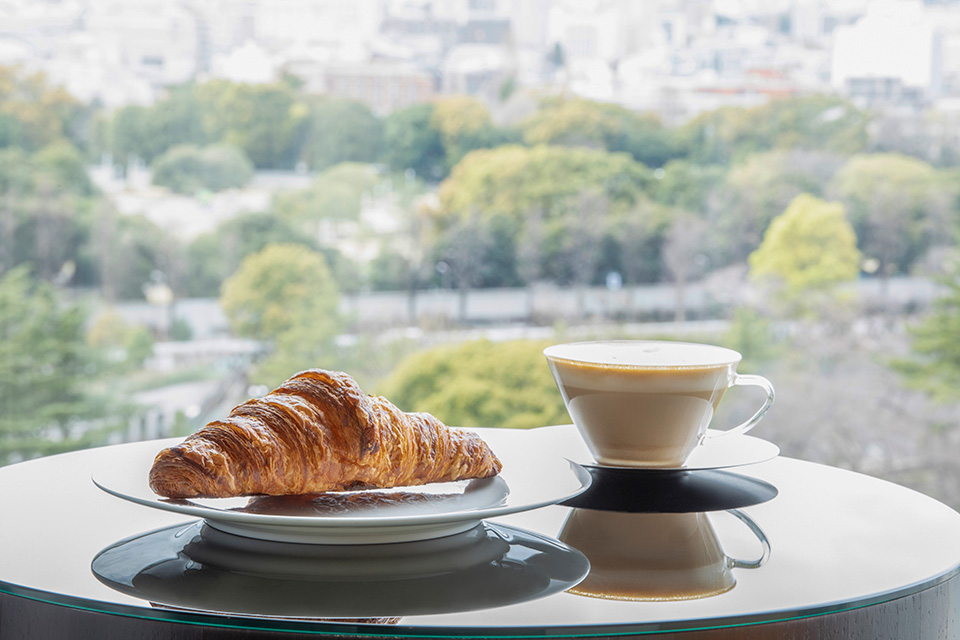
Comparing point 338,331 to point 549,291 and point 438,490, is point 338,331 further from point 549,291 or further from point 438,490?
point 438,490

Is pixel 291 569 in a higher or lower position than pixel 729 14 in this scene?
lower

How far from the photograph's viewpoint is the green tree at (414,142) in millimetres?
4547

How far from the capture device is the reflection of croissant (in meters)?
0.48

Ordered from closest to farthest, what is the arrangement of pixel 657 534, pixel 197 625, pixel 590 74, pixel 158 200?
1. pixel 197 625
2. pixel 657 534
3. pixel 158 200
4. pixel 590 74

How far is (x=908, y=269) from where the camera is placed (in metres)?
4.50

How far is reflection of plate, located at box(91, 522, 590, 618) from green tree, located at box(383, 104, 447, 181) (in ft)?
13.6

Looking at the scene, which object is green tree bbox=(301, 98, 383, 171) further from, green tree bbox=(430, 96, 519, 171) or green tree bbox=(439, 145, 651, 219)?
green tree bbox=(439, 145, 651, 219)

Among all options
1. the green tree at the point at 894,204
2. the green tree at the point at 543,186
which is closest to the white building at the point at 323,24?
the green tree at the point at 543,186

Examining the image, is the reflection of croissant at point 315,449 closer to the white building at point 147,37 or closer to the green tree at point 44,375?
the green tree at point 44,375

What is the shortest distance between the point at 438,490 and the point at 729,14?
14.4ft

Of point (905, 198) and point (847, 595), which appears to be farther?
point (905, 198)

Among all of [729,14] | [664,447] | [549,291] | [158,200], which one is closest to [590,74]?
[729,14]

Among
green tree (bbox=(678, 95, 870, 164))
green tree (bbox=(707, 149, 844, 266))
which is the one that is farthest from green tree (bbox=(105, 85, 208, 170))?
green tree (bbox=(707, 149, 844, 266))

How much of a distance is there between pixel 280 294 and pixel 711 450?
3889 millimetres
